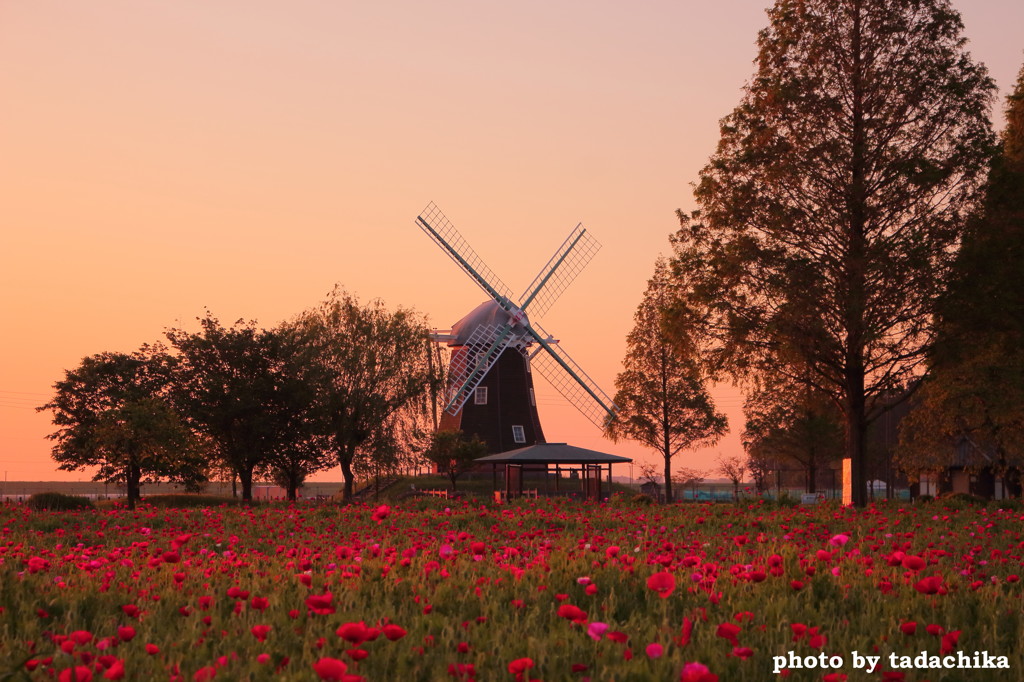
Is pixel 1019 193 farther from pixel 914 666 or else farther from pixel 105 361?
pixel 105 361

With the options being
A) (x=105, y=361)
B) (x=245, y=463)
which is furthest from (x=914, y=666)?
(x=105, y=361)

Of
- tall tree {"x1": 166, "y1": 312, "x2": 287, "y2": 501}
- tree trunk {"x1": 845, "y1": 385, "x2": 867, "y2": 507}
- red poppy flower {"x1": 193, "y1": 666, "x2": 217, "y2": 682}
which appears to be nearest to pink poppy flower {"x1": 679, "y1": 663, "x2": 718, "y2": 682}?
red poppy flower {"x1": 193, "y1": 666, "x2": 217, "y2": 682}

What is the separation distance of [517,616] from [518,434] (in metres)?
57.1

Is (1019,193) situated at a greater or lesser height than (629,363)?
greater

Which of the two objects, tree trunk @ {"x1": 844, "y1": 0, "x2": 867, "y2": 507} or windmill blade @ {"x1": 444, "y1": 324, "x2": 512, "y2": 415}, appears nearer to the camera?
tree trunk @ {"x1": 844, "y1": 0, "x2": 867, "y2": 507}

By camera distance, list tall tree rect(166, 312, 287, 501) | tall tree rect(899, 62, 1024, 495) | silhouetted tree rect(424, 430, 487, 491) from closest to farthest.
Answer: tall tree rect(899, 62, 1024, 495), tall tree rect(166, 312, 287, 501), silhouetted tree rect(424, 430, 487, 491)

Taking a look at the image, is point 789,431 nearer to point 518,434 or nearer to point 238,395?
point 518,434

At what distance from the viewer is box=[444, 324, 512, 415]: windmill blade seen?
191 ft

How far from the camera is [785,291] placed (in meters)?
25.7

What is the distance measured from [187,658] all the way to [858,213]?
23.8 meters

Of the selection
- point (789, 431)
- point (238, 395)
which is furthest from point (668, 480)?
point (238, 395)

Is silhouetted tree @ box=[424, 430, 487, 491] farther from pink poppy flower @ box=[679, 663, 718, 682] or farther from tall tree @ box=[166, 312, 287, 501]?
pink poppy flower @ box=[679, 663, 718, 682]

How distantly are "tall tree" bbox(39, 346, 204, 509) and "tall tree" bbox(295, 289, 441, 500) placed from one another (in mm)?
7747

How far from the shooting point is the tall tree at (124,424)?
35.2 metres
